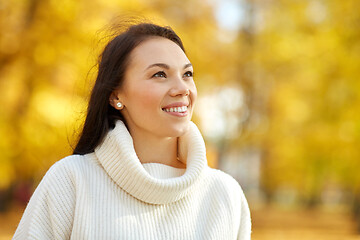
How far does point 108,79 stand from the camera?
2010 mm

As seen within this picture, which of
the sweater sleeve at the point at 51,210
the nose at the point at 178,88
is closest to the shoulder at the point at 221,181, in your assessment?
the nose at the point at 178,88

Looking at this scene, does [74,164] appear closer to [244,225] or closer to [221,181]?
[221,181]

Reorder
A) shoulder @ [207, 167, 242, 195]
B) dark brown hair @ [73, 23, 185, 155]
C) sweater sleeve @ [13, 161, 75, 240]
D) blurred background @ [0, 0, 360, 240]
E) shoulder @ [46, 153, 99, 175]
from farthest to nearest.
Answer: blurred background @ [0, 0, 360, 240] < shoulder @ [207, 167, 242, 195] < dark brown hair @ [73, 23, 185, 155] < shoulder @ [46, 153, 99, 175] < sweater sleeve @ [13, 161, 75, 240]

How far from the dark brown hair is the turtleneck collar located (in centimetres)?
7

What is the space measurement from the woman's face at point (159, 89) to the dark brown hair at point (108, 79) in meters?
0.04

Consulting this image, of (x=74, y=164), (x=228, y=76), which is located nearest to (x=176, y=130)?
(x=74, y=164)

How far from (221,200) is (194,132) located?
0.34m

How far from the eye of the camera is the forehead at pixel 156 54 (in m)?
1.93

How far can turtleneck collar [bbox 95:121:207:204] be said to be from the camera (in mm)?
1842

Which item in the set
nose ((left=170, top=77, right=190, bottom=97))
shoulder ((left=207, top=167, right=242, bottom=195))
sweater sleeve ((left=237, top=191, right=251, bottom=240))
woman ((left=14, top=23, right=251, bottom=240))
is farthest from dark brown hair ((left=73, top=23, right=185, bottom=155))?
sweater sleeve ((left=237, top=191, right=251, bottom=240))

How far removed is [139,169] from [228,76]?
1118cm

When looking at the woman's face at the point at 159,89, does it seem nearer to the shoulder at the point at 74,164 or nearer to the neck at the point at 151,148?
the neck at the point at 151,148

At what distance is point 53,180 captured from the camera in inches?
72.8

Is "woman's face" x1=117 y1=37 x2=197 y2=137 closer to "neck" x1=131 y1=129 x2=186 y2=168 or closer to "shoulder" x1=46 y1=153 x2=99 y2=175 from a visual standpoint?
"neck" x1=131 y1=129 x2=186 y2=168
